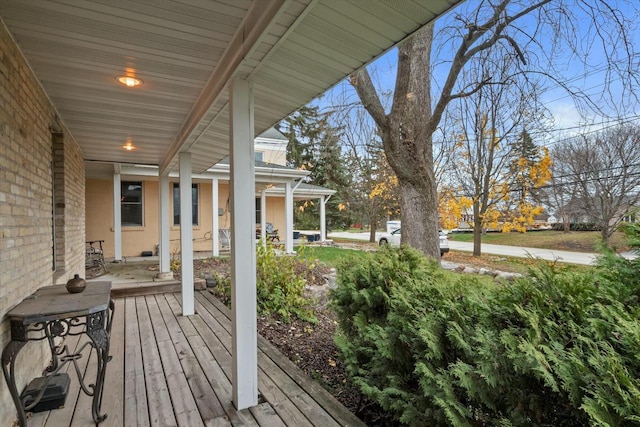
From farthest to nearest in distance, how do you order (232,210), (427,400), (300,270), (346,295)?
(300,270)
(346,295)
(232,210)
(427,400)

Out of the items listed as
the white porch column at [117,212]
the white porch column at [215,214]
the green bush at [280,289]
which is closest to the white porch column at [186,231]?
the green bush at [280,289]

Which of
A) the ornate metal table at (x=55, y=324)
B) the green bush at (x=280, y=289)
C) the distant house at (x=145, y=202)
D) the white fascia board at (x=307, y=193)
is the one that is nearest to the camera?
the ornate metal table at (x=55, y=324)

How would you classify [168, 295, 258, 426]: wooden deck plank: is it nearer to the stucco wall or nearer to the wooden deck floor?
the wooden deck floor

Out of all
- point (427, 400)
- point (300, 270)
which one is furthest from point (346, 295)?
point (300, 270)

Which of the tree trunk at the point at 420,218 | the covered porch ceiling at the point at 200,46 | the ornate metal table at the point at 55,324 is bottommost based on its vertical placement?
the ornate metal table at the point at 55,324

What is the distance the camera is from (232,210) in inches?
87.7

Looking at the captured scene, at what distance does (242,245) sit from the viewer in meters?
2.24

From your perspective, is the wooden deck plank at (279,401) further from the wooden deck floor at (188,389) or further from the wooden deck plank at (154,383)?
the wooden deck plank at (154,383)

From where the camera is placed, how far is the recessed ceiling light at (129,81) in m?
2.55

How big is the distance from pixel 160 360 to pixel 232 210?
185 centimetres

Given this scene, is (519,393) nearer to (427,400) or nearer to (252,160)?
(427,400)

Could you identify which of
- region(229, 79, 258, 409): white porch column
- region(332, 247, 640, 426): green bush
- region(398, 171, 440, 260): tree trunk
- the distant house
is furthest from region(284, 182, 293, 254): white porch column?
region(332, 247, 640, 426): green bush

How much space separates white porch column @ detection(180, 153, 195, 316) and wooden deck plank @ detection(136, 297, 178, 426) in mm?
544

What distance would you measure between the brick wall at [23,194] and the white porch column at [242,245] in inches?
50.6
